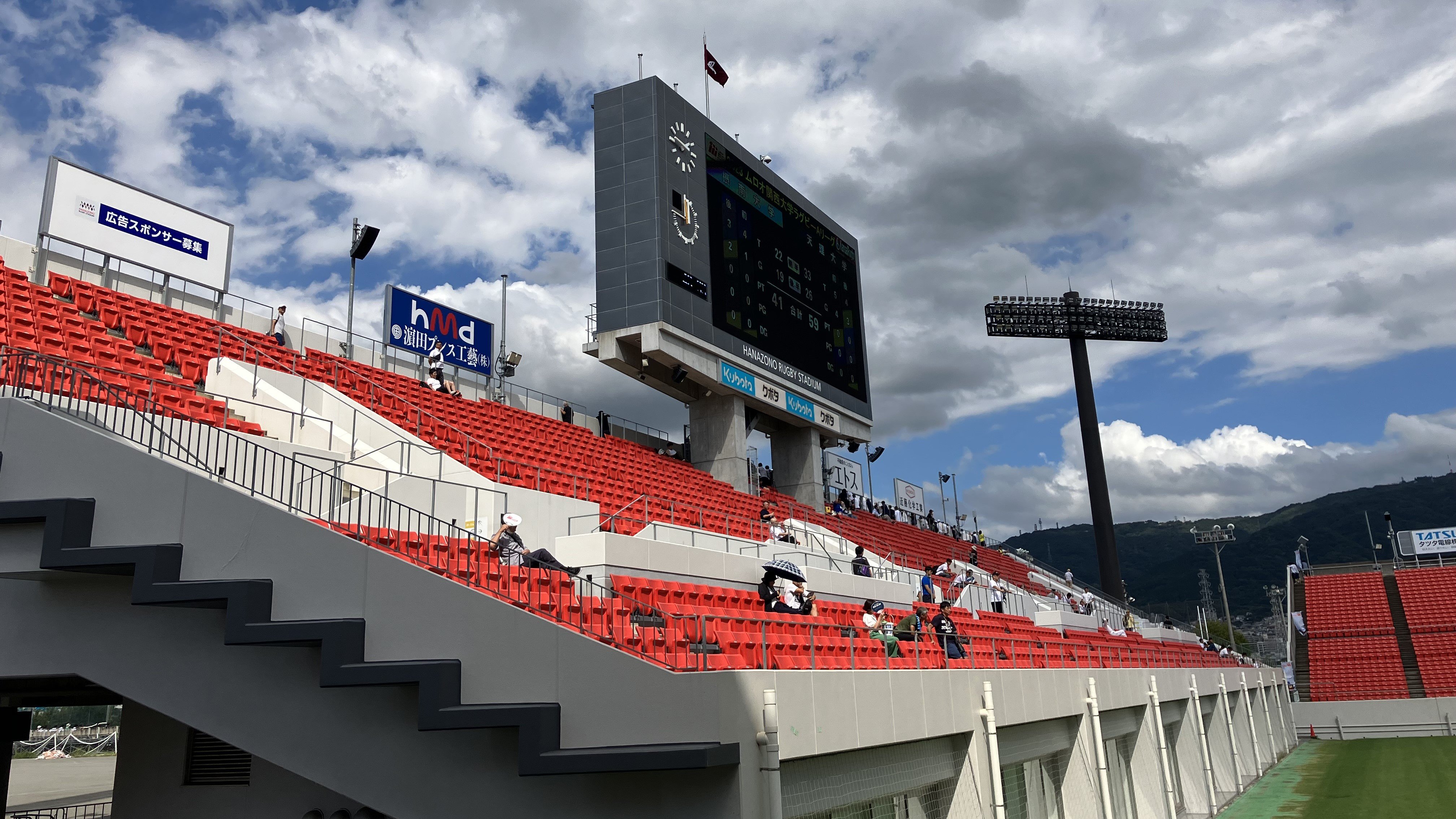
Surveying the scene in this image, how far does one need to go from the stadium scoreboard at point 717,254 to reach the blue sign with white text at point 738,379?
0.14 feet

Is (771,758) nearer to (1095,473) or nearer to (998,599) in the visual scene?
(998,599)

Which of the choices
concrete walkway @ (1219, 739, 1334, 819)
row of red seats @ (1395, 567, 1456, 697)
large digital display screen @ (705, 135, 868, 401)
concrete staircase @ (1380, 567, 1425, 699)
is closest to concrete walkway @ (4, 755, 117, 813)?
large digital display screen @ (705, 135, 868, 401)

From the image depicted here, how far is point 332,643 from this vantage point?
788 cm

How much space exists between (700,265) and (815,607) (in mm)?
13771

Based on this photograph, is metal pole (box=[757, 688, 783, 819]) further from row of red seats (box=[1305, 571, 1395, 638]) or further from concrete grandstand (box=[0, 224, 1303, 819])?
row of red seats (box=[1305, 571, 1395, 638])

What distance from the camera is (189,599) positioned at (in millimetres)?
8047

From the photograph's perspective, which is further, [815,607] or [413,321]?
[413,321]

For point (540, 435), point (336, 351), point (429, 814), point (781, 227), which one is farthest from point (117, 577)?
point (781, 227)

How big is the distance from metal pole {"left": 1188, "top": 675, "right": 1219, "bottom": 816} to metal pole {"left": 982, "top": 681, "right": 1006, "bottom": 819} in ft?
37.1

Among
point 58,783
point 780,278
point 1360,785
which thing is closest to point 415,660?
point 780,278

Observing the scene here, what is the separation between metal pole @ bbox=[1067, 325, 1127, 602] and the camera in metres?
47.5

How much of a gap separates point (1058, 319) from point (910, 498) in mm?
13913

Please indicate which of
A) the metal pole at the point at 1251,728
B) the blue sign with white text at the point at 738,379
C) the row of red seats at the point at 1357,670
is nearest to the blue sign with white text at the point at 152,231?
the blue sign with white text at the point at 738,379

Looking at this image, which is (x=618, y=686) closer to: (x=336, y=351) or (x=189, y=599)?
(x=189, y=599)
